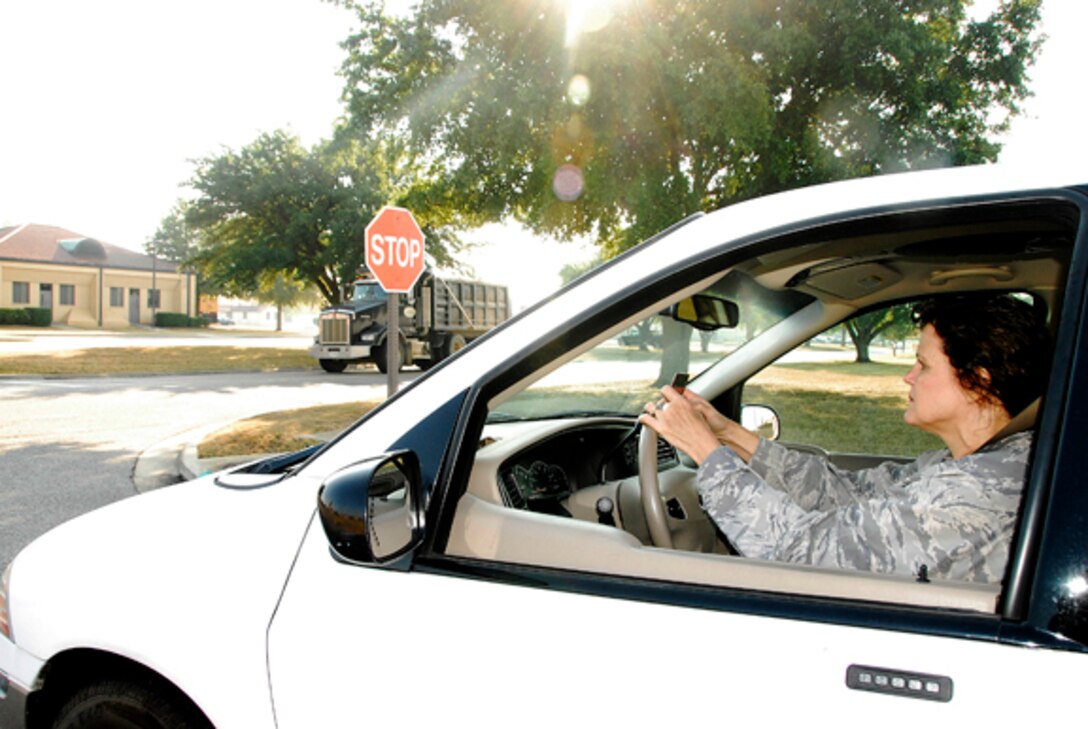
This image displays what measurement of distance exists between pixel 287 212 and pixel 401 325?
18.2 meters

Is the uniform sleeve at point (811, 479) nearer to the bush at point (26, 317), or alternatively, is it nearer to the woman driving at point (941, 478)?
the woman driving at point (941, 478)

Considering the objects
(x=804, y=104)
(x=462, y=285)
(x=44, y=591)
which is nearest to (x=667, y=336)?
(x=44, y=591)

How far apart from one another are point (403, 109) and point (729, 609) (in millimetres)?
16740

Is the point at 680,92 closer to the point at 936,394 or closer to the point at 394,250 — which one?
the point at 394,250

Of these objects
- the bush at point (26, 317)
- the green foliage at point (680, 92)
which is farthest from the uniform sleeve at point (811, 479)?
the bush at point (26, 317)

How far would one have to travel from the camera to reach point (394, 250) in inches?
289

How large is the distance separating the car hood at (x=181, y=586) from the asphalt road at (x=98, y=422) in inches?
143

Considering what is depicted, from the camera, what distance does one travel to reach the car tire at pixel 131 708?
5.30 feet

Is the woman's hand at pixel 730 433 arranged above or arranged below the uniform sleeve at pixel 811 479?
above

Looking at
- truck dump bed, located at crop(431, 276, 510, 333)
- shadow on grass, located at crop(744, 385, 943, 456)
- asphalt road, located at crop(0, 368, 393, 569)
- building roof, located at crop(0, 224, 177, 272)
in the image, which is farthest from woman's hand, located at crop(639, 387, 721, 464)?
building roof, located at crop(0, 224, 177, 272)

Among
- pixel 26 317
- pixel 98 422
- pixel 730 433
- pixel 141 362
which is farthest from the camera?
pixel 26 317

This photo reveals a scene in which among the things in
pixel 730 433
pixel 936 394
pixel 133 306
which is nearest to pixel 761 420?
pixel 730 433

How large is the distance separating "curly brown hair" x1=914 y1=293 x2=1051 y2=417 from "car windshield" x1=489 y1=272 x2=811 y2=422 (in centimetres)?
57

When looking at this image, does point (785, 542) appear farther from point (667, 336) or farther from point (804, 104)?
point (804, 104)
